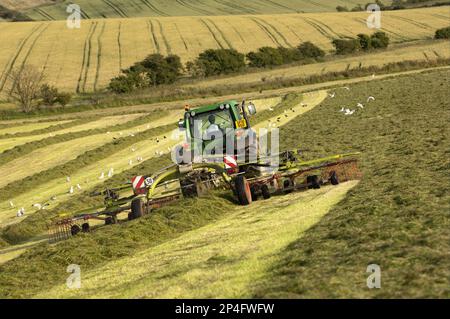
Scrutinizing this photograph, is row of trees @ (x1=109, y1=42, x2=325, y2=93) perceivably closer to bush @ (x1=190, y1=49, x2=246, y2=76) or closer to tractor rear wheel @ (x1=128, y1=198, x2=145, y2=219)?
bush @ (x1=190, y1=49, x2=246, y2=76)

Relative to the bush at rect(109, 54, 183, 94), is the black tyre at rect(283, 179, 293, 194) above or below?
below

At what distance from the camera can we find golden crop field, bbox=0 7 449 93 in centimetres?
A: 7556

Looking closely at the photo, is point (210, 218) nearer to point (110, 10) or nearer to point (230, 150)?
point (230, 150)

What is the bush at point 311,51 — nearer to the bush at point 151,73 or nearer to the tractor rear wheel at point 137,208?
the bush at point 151,73

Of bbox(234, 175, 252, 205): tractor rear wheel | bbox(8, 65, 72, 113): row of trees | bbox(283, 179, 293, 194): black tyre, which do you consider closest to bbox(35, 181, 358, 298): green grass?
bbox(234, 175, 252, 205): tractor rear wheel

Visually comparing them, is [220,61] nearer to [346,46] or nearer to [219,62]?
[219,62]

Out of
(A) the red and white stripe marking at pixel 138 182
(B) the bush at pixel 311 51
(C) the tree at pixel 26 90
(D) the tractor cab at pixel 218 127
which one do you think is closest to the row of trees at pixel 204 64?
(B) the bush at pixel 311 51

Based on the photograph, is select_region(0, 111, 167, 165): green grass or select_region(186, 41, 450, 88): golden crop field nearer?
select_region(0, 111, 167, 165): green grass

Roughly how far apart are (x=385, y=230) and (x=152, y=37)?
8237 cm

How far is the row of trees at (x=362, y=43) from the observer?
3113 inches

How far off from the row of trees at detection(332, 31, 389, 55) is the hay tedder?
64674 millimetres


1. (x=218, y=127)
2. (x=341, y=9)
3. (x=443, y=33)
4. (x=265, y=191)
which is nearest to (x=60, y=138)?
(x=218, y=127)

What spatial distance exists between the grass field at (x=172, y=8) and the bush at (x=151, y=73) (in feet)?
161

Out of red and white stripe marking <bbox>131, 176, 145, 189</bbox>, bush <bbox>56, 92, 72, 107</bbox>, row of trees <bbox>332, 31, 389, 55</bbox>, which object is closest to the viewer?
red and white stripe marking <bbox>131, 176, 145, 189</bbox>
